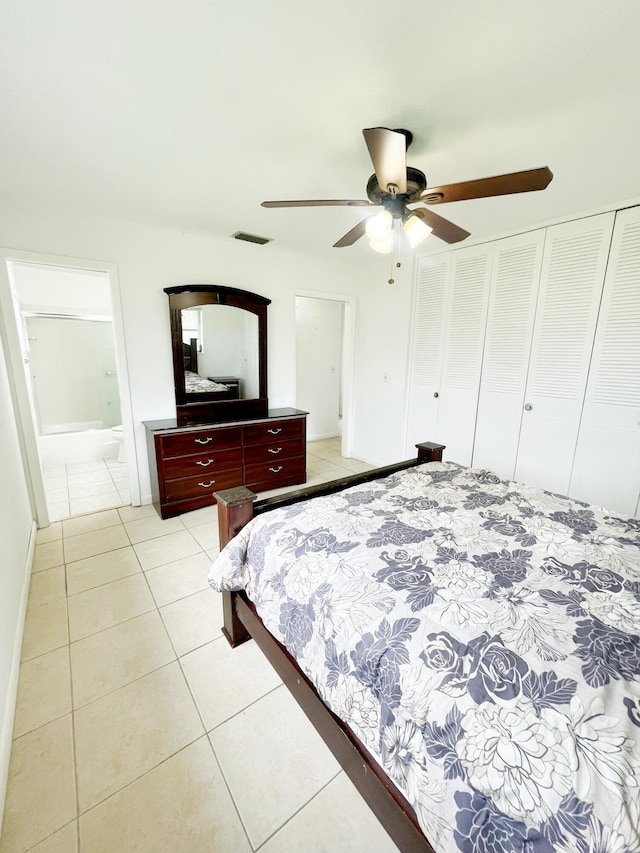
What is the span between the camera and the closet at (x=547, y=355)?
2375mm

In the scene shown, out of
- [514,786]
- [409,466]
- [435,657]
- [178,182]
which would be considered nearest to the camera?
[514,786]

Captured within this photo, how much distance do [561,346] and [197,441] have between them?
3.02m

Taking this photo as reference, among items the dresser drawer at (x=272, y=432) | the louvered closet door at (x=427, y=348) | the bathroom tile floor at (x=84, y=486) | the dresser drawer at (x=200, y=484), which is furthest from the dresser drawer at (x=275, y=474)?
the louvered closet door at (x=427, y=348)

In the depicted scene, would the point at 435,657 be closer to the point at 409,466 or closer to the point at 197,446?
the point at 409,466

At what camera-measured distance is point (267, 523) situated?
147cm

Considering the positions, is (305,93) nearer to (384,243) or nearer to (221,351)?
(384,243)

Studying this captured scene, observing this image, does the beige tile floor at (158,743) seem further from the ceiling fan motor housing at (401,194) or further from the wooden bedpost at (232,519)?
the ceiling fan motor housing at (401,194)

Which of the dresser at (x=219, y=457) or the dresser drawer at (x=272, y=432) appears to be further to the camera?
the dresser drawer at (x=272, y=432)

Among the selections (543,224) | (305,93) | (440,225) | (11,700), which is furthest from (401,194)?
(11,700)

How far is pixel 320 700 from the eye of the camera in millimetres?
1155

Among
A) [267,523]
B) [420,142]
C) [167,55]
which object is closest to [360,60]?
[420,142]

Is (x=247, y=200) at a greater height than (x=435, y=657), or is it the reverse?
(x=247, y=200)

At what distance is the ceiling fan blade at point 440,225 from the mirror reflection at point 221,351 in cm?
206

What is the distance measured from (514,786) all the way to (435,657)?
0.81 ft
